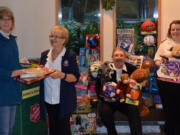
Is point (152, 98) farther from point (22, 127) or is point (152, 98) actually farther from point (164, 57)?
point (22, 127)

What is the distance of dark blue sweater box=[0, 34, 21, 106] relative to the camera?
62.7 inches

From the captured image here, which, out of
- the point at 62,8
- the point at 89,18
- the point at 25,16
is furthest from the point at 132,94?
the point at 25,16

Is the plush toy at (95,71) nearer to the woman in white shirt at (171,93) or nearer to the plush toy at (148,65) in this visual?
the plush toy at (148,65)

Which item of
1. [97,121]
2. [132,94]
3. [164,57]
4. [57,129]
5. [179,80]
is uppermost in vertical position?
[164,57]

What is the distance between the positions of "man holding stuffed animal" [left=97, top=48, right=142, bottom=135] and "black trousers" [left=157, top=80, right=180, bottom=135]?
0.37m

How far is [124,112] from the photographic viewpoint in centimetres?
231

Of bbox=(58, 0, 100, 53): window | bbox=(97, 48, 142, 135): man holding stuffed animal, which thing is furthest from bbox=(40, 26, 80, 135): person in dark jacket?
bbox=(58, 0, 100, 53): window

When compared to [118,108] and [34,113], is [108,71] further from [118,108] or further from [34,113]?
[34,113]

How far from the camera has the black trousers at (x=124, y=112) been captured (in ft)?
7.14

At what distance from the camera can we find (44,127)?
260 centimetres

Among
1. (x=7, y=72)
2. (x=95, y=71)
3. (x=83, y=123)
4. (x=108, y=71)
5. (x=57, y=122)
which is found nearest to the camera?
(x=7, y=72)

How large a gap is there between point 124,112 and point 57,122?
2.66 ft

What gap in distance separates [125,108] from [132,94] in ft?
0.62

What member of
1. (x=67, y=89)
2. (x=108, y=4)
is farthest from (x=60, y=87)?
(x=108, y=4)
